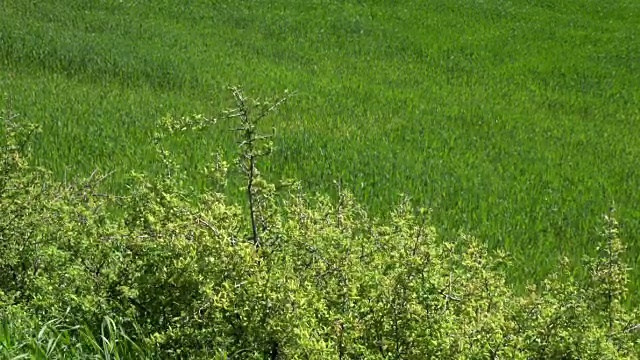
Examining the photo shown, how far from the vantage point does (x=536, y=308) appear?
9.46 ft

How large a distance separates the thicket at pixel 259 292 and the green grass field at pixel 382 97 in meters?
2.84

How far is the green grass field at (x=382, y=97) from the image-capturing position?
23.0 feet

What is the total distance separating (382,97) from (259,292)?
8058 mm

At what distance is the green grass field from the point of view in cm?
702

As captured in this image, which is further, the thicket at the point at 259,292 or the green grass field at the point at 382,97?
the green grass field at the point at 382,97

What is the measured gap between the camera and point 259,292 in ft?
8.15

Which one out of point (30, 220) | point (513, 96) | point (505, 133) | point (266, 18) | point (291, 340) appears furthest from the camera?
point (266, 18)

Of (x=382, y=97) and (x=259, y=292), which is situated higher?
(x=259, y=292)

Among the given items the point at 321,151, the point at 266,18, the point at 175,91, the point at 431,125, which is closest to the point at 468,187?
the point at 321,151

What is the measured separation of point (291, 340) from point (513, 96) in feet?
30.2

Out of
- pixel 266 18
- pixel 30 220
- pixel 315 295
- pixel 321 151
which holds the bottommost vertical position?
pixel 266 18

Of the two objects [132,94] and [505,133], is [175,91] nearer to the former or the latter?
[132,94]

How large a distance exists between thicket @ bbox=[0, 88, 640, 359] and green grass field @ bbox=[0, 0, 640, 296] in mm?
2837

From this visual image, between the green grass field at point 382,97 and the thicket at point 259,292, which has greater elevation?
the thicket at point 259,292
